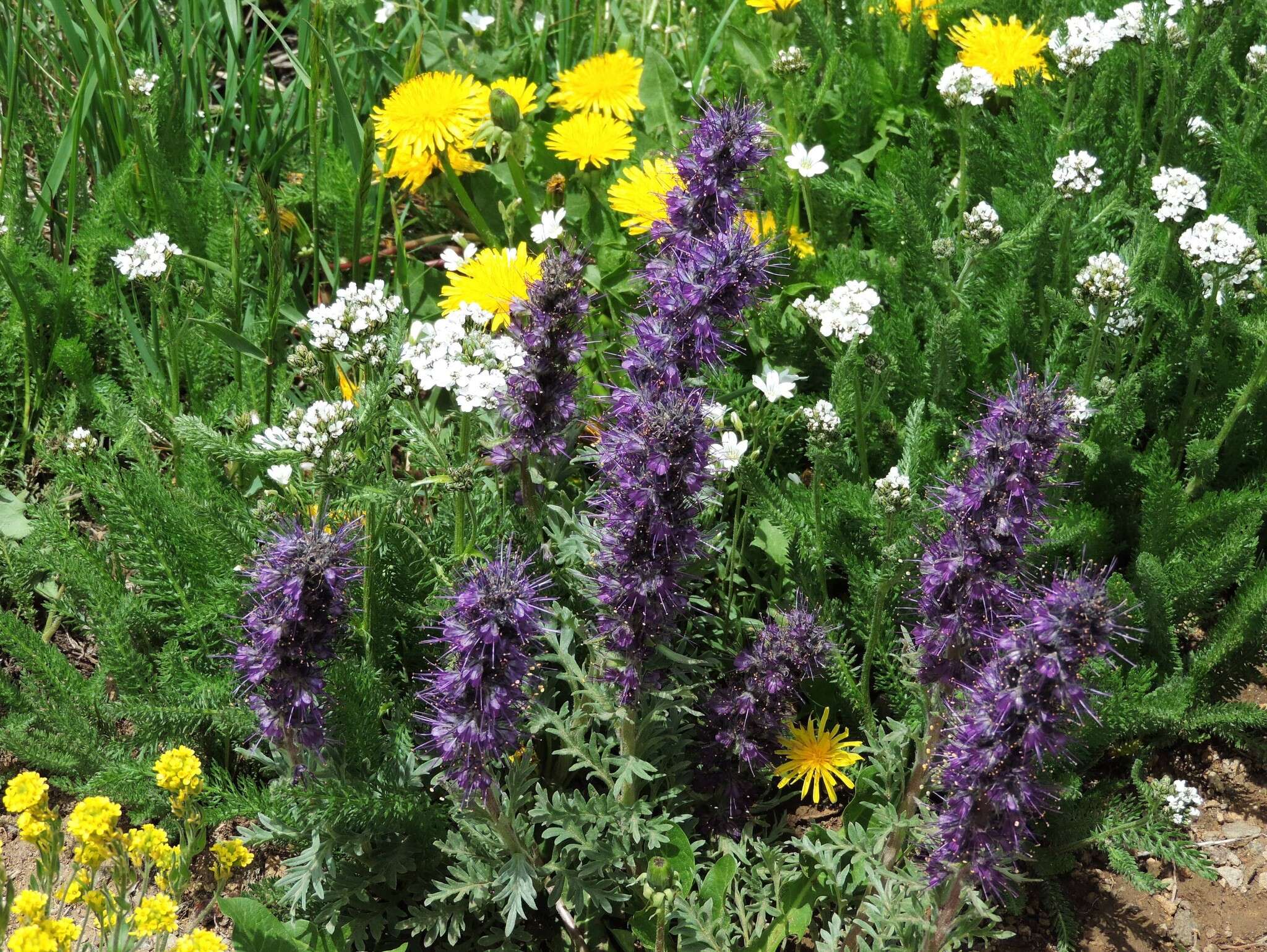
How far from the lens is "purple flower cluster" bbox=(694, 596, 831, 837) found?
3023 mm

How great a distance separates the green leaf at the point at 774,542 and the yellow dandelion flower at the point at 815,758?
45 cm

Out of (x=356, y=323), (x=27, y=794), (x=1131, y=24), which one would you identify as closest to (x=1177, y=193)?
(x=1131, y=24)

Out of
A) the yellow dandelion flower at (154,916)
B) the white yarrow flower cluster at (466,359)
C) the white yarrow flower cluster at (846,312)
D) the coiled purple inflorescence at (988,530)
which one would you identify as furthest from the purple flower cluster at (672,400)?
the yellow dandelion flower at (154,916)

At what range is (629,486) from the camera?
96.8 inches

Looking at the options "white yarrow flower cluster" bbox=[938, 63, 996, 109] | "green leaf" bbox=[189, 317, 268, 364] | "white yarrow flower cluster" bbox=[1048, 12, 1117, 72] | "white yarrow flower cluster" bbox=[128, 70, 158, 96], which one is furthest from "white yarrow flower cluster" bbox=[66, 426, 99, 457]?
"white yarrow flower cluster" bbox=[1048, 12, 1117, 72]

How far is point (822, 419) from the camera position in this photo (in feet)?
10.3

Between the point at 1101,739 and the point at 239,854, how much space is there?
206 centimetres

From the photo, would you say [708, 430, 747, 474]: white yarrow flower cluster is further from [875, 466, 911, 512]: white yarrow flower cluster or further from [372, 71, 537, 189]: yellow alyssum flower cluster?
[372, 71, 537, 189]: yellow alyssum flower cluster

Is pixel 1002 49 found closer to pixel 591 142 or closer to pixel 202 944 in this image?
pixel 591 142

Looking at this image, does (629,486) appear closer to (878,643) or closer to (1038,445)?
(1038,445)

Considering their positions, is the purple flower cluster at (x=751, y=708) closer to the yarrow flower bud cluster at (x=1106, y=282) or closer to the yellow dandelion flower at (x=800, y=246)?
the yarrow flower bud cluster at (x=1106, y=282)

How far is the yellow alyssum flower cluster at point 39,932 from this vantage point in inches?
85.2

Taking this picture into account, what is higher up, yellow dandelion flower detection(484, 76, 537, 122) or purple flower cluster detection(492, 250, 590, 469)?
yellow dandelion flower detection(484, 76, 537, 122)

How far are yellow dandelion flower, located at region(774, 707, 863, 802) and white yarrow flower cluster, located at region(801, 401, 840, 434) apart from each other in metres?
0.71
